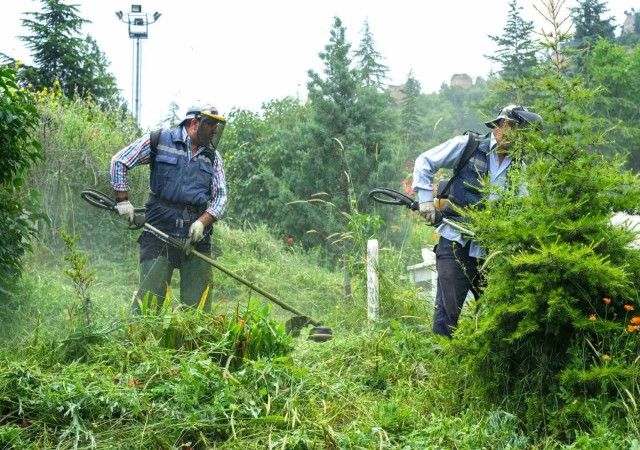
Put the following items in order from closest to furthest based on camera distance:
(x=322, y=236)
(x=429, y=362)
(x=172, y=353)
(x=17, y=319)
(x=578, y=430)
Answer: (x=578, y=430) < (x=172, y=353) < (x=429, y=362) < (x=17, y=319) < (x=322, y=236)

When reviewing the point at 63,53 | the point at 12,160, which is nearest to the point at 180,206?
the point at 12,160

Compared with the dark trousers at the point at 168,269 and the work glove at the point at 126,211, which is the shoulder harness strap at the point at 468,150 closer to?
the dark trousers at the point at 168,269

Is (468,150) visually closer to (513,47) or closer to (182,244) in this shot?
(182,244)

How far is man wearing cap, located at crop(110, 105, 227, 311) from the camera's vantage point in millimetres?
7387

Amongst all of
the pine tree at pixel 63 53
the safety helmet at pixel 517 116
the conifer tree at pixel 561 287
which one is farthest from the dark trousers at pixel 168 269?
the pine tree at pixel 63 53

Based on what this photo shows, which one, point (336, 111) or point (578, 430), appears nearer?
point (578, 430)

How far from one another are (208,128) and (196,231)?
85 cm

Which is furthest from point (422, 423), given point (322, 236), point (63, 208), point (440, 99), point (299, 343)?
point (440, 99)

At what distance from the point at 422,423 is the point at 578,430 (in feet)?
2.55

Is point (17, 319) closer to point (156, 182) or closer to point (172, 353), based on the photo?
point (156, 182)

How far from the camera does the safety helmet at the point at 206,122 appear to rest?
292 inches

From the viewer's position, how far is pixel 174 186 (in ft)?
24.2

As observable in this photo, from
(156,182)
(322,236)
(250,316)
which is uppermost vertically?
(156,182)

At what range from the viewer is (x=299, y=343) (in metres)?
6.23
